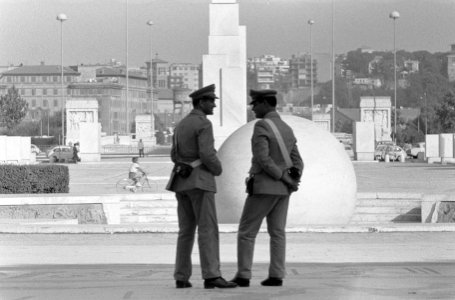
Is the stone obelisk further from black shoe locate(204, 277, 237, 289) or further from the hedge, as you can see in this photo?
black shoe locate(204, 277, 237, 289)

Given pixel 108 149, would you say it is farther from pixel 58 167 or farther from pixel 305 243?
pixel 305 243

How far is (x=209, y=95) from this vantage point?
1145cm

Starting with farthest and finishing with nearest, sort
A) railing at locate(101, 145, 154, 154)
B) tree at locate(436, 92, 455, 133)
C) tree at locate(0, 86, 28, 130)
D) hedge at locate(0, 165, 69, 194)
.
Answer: tree at locate(0, 86, 28, 130) < tree at locate(436, 92, 455, 133) < railing at locate(101, 145, 154, 154) < hedge at locate(0, 165, 69, 194)

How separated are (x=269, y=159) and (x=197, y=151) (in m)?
0.66

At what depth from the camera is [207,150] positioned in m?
11.2

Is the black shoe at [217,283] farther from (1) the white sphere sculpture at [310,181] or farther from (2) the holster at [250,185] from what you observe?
(1) the white sphere sculpture at [310,181]

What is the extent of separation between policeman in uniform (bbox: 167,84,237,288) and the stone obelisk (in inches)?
1077

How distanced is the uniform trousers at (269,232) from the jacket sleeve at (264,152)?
232 millimetres

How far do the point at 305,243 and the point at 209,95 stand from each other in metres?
5.79

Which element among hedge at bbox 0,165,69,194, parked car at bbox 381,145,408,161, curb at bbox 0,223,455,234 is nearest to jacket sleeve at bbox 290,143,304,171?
curb at bbox 0,223,455,234

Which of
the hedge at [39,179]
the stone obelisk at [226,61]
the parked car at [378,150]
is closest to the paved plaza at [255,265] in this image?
the hedge at [39,179]

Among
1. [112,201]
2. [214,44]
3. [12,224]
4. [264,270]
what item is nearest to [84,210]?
[112,201]

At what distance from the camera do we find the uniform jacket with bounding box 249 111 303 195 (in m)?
11.3

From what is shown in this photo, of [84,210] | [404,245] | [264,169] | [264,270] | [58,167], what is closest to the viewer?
[264,169]
